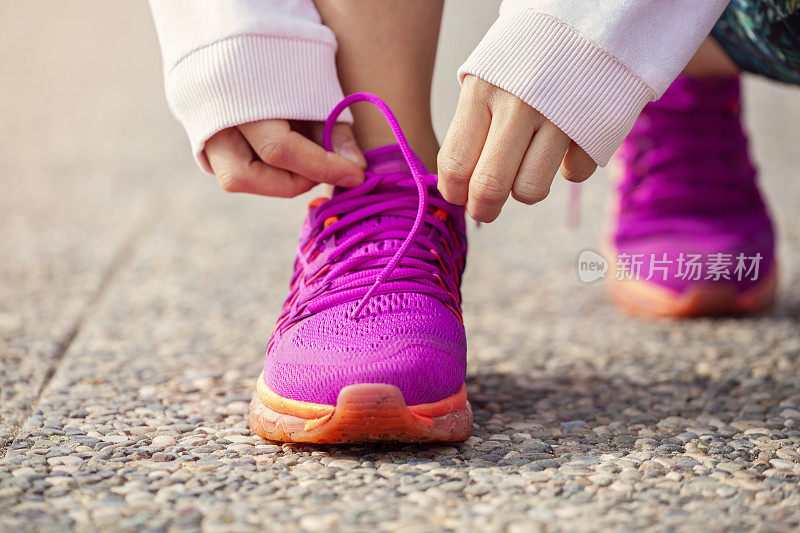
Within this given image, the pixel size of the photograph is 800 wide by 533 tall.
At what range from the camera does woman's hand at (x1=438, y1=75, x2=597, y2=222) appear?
0.74 m

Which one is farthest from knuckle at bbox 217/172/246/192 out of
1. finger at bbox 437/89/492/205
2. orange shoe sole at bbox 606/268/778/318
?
orange shoe sole at bbox 606/268/778/318

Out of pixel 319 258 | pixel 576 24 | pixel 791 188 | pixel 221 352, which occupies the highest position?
pixel 576 24

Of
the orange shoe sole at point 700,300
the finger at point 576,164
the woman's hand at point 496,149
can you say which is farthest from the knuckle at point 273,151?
the orange shoe sole at point 700,300

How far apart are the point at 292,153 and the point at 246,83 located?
0.08 metres

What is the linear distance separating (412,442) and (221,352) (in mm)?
420

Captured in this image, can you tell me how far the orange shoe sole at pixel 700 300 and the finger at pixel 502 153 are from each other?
1.81 ft

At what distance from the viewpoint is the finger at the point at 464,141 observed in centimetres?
75

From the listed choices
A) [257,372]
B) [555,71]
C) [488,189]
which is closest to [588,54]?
[555,71]

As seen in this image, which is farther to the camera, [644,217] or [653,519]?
[644,217]

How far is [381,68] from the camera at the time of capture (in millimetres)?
892

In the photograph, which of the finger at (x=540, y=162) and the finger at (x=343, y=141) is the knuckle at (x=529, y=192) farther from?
the finger at (x=343, y=141)

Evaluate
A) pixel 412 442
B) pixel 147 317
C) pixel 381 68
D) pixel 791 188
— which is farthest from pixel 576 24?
pixel 791 188

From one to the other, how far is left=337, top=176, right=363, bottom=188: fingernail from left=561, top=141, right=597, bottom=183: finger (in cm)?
21

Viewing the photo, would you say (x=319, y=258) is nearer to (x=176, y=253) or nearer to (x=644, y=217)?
(x=644, y=217)
